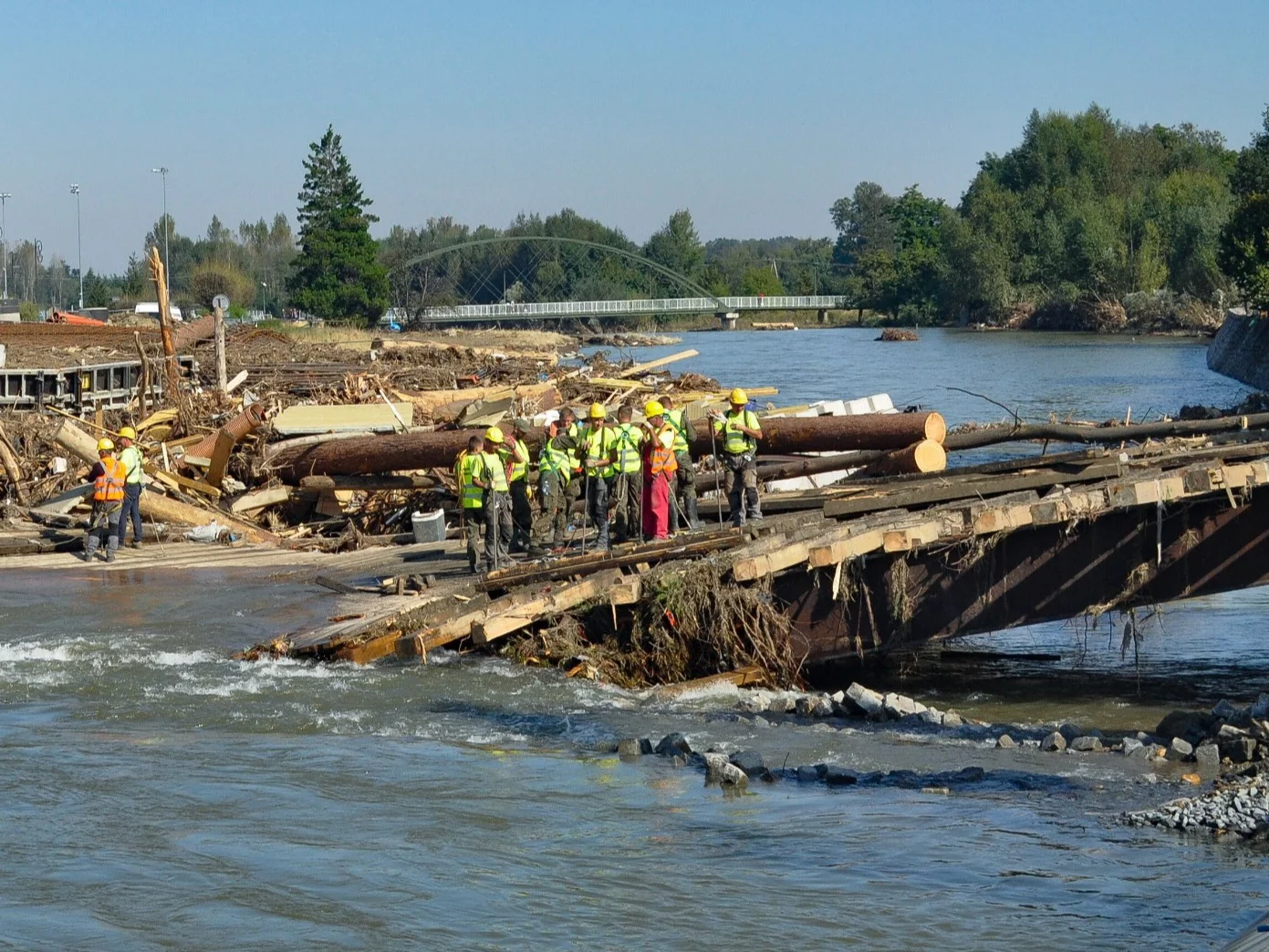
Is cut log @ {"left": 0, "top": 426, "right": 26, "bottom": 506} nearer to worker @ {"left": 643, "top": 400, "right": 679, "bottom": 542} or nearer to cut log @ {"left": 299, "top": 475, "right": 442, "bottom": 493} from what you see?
cut log @ {"left": 299, "top": 475, "right": 442, "bottom": 493}

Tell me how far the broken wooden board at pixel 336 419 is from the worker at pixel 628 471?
6.01m

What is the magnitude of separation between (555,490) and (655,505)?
1572mm

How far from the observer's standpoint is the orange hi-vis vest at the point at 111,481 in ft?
57.9

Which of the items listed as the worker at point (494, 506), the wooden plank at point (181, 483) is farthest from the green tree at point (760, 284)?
the worker at point (494, 506)

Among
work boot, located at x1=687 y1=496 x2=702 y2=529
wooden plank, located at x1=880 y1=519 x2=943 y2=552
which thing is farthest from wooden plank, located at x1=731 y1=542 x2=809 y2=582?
work boot, located at x1=687 y1=496 x2=702 y2=529

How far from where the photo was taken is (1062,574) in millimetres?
12867

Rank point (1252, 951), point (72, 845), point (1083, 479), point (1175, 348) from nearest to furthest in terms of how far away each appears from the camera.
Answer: point (1252, 951), point (72, 845), point (1083, 479), point (1175, 348)

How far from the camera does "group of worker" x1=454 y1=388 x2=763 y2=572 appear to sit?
598 inches

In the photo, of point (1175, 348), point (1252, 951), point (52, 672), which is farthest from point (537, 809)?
point (1175, 348)

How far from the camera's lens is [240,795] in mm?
9398

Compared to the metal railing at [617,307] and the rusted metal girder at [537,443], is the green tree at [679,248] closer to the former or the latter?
the metal railing at [617,307]

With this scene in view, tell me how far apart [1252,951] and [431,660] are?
8.56 meters

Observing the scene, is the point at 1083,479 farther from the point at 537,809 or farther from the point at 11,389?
the point at 11,389

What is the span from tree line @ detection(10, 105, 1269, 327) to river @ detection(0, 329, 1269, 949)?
53.8 meters
